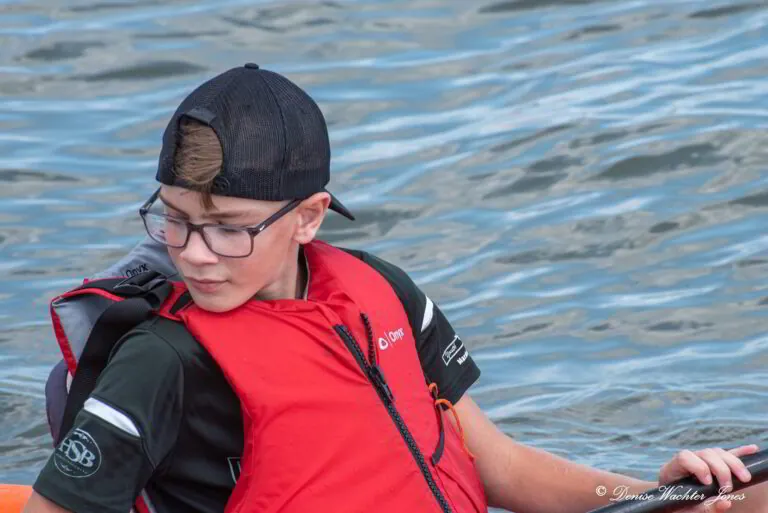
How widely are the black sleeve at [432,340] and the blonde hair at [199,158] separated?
53 centimetres

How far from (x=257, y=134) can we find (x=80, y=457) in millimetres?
648

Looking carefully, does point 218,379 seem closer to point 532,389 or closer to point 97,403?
point 97,403

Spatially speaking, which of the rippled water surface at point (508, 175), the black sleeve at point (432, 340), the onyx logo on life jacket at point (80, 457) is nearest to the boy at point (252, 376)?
the onyx logo on life jacket at point (80, 457)

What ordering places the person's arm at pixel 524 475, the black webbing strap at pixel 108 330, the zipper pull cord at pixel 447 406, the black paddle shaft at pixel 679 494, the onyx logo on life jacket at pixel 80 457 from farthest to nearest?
1. the person's arm at pixel 524 475
2. the zipper pull cord at pixel 447 406
3. the black paddle shaft at pixel 679 494
4. the black webbing strap at pixel 108 330
5. the onyx logo on life jacket at pixel 80 457

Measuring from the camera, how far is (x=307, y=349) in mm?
2570

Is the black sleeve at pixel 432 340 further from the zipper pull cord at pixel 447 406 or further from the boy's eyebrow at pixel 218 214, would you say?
the boy's eyebrow at pixel 218 214

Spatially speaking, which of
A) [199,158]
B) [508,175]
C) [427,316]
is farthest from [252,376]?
[508,175]

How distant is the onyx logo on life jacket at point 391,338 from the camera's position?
2.72 m

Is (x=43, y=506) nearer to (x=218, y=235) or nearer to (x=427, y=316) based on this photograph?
(x=218, y=235)

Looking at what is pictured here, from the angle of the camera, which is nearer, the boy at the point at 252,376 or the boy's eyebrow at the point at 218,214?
the boy at the point at 252,376

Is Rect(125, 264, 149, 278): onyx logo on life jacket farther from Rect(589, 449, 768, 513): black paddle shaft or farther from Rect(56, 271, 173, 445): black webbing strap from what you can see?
Rect(589, 449, 768, 513): black paddle shaft

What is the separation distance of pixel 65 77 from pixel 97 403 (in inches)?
258

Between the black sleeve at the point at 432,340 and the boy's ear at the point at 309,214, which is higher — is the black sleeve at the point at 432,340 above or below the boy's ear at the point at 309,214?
A: below

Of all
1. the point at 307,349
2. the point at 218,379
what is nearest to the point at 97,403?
the point at 218,379
